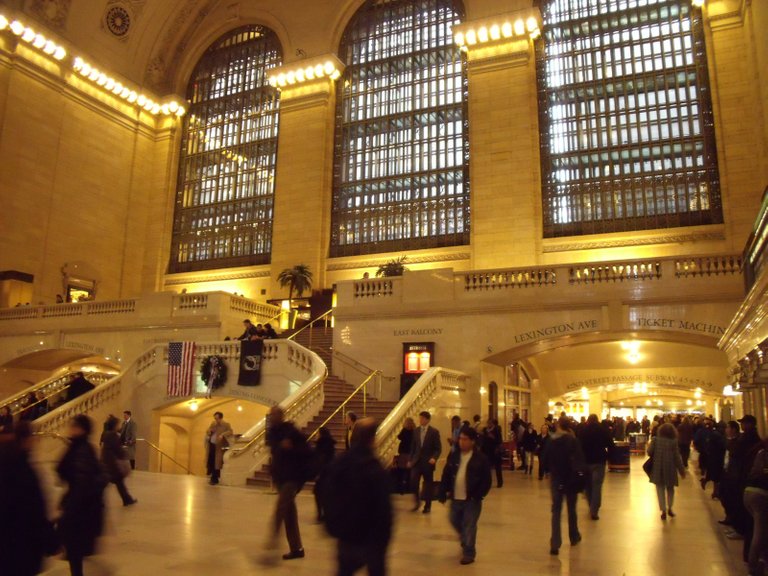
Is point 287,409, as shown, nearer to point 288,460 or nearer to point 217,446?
point 217,446

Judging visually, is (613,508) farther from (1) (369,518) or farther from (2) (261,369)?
(2) (261,369)

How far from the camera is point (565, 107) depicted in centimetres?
2461

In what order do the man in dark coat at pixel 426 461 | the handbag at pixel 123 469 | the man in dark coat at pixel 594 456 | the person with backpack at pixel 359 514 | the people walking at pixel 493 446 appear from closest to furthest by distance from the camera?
the person with backpack at pixel 359 514
the handbag at pixel 123 469
the man in dark coat at pixel 594 456
the man in dark coat at pixel 426 461
the people walking at pixel 493 446

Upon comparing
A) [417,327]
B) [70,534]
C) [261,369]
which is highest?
[417,327]

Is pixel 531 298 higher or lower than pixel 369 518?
higher

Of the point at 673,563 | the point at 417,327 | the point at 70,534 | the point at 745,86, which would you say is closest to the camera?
the point at 70,534

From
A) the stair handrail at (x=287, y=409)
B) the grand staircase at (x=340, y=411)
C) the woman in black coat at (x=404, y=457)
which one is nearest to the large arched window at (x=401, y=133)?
the grand staircase at (x=340, y=411)

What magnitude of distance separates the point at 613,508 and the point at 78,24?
97.3ft

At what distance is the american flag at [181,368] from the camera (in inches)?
694

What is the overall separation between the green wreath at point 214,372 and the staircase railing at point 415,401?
5.96 metres

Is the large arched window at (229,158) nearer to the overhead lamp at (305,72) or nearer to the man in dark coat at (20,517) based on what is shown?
the overhead lamp at (305,72)

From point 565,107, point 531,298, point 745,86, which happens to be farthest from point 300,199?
point 745,86

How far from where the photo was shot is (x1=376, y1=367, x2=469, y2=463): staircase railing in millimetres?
11680

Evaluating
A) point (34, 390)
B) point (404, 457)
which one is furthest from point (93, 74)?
point (404, 457)
